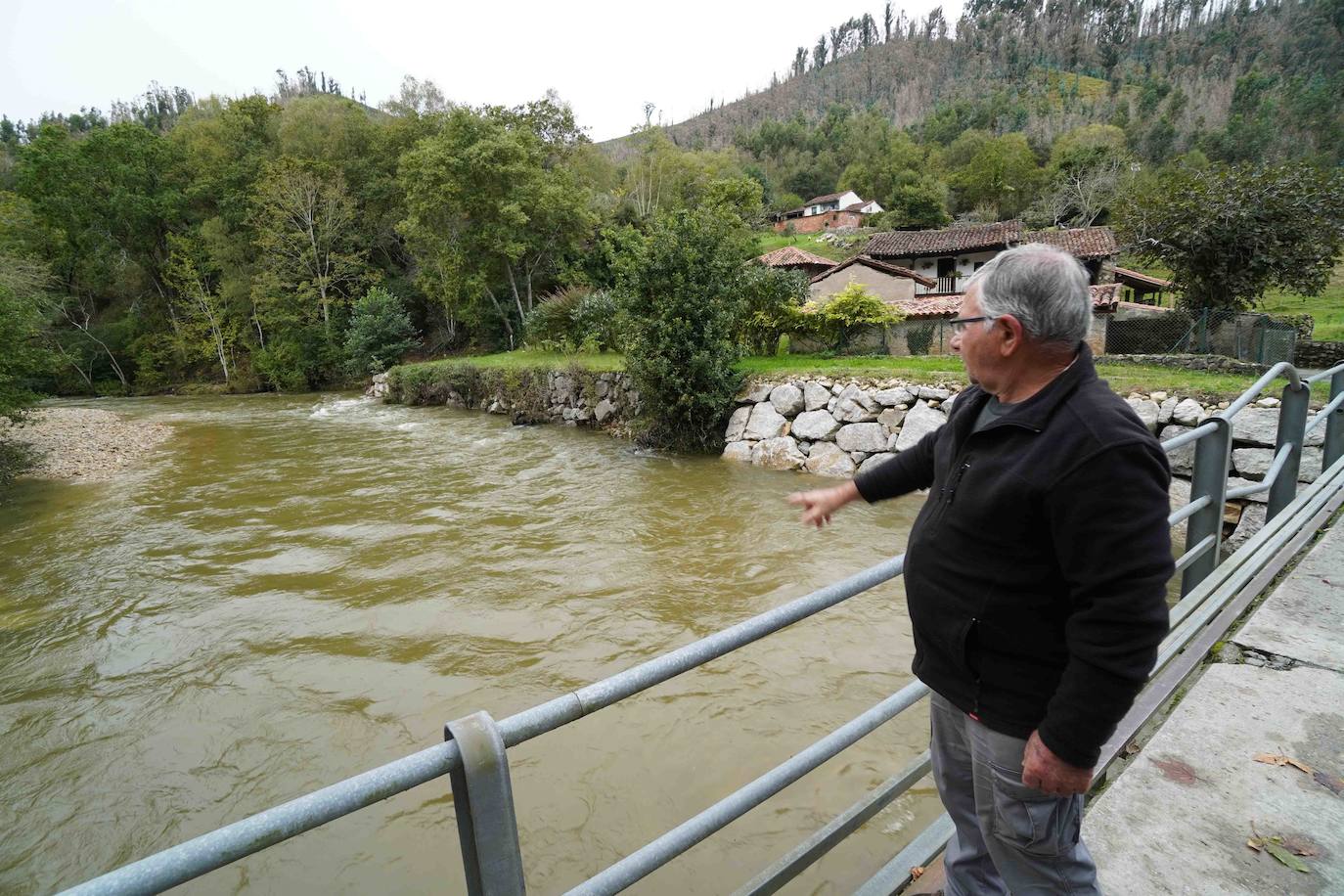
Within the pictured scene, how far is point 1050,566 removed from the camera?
1.29 meters

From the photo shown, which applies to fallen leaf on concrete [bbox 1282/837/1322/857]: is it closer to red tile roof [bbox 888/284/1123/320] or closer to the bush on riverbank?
the bush on riverbank

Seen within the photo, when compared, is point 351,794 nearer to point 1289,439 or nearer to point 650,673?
point 650,673

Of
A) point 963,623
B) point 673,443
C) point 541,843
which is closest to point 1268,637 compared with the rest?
point 963,623

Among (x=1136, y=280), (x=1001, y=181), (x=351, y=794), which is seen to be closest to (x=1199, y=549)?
(x=351, y=794)

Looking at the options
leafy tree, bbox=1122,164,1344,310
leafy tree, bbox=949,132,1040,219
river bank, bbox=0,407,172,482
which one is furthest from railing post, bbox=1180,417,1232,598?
leafy tree, bbox=949,132,1040,219

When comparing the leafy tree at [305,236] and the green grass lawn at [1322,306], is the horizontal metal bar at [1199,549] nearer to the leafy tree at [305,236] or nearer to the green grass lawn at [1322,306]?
the green grass lawn at [1322,306]

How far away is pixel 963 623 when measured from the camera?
1415 mm

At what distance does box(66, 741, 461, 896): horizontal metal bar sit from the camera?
741mm

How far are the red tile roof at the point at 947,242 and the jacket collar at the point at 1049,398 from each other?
34082 millimetres

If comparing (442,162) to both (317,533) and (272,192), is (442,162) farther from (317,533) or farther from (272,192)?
(317,533)

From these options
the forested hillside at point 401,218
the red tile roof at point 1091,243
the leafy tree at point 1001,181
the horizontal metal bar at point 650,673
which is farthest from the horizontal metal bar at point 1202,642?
the leafy tree at point 1001,181

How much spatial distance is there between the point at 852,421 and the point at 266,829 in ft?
36.5

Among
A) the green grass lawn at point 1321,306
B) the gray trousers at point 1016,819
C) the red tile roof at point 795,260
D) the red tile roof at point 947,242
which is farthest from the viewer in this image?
the red tile roof at point 947,242

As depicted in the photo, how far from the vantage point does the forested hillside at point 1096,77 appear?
5931cm
